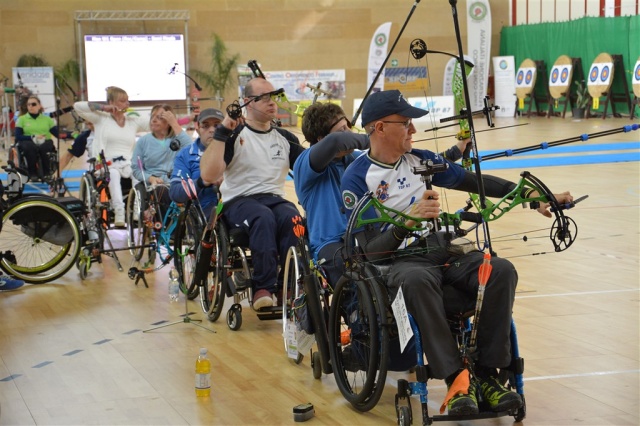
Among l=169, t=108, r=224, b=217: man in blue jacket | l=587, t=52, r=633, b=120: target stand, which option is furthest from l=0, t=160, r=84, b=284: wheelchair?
l=587, t=52, r=633, b=120: target stand

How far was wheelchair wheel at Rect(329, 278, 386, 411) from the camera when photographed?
3.01 metres

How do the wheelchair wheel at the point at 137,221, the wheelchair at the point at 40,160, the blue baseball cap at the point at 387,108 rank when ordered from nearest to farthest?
1. the blue baseball cap at the point at 387,108
2. the wheelchair wheel at the point at 137,221
3. the wheelchair at the point at 40,160

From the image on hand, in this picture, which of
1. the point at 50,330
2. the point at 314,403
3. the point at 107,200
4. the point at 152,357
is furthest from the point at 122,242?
the point at 314,403

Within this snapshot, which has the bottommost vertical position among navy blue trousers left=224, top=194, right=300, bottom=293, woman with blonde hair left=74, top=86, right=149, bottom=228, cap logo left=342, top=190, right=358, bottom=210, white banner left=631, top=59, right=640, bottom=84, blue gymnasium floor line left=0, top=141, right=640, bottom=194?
blue gymnasium floor line left=0, top=141, right=640, bottom=194

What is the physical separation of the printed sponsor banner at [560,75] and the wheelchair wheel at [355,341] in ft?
56.1

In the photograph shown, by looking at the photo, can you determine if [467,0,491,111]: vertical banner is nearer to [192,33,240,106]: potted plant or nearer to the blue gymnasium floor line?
[192,33,240,106]: potted plant

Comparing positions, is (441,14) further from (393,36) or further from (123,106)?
(123,106)

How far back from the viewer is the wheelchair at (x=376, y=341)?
2938 millimetres

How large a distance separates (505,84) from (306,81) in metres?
4.40

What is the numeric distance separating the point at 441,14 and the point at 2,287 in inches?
695

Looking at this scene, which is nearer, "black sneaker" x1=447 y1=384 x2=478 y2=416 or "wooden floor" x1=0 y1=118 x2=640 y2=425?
"black sneaker" x1=447 y1=384 x2=478 y2=416

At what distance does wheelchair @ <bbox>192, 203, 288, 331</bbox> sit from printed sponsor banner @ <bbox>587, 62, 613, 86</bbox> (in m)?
14.8

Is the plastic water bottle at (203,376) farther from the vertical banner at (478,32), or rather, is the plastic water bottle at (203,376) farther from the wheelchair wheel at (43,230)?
the vertical banner at (478,32)

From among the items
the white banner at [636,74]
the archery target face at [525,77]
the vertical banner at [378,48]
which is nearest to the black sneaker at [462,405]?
the white banner at [636,74]
